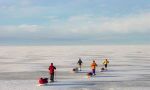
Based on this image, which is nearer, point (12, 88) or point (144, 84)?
point (12, 88)

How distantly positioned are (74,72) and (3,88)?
12.0 m

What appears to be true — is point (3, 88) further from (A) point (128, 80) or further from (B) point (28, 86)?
(A) point (128, 80)

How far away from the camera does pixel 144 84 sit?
974 inches

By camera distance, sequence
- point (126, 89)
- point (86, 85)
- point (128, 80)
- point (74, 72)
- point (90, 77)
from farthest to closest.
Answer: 1. point (74, 72)
2. point (90, 77)
3. point (128, 80)
4. point (86, 85)
5. point (126, 89)

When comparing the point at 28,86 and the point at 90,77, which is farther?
the point at 90,77

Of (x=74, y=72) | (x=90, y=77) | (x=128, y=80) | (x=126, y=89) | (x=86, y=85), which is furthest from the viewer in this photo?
(x=74, y=72)

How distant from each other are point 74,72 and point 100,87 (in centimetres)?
1059

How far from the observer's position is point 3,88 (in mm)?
22297

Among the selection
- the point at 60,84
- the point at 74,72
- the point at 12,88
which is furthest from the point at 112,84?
the point at 74,72

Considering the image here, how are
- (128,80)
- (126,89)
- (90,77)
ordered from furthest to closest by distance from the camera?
1. (90,77)
2. (128,80)
3. (126,89)

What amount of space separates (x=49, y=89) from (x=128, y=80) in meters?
7.28

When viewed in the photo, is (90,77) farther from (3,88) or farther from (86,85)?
(3,88)

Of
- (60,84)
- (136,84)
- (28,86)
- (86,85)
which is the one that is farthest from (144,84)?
(28,86)

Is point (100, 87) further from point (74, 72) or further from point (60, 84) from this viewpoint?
point (74, 72)
